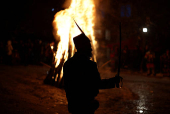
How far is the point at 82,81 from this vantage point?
2330 millimetres

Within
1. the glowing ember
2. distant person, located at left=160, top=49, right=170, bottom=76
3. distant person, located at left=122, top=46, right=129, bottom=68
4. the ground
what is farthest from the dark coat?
distant person, located at left=122, top=46, right=129, bottom=68

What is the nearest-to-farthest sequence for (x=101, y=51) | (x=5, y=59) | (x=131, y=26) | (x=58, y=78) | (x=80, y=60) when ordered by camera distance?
1. (x=80, y=60)
2. (x=58, y=78)
3. (x=5, y=59)
4. (x=131, y=26)
5. (x=101, y=51)

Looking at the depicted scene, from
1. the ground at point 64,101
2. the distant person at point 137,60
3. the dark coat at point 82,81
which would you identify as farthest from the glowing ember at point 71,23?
the distant person at point 137,60

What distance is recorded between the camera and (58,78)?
814 cm

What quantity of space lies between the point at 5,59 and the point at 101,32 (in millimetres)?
14464

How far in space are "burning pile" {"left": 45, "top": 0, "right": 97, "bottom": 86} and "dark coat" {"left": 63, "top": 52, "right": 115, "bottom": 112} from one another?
220 inches

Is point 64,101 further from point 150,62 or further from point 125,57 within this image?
point 125,57

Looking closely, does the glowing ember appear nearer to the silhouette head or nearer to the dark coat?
the silhouette head

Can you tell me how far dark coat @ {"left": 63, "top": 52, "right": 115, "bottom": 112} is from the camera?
2.32 m

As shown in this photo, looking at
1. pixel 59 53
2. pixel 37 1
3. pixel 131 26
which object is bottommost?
pixel 59 53

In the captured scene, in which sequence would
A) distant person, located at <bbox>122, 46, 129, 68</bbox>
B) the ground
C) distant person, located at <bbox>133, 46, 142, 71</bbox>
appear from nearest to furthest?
the ground
distant person, located at <bbox>122, 46, 129, 68</bbox>
distant person, located at <bbox>133, 46, 142, 71</bbox>

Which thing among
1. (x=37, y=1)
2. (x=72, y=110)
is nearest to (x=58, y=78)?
(x=72, y=110)

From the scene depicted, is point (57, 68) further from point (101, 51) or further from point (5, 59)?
point (101, 51)

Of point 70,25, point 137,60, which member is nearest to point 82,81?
point 70,25
